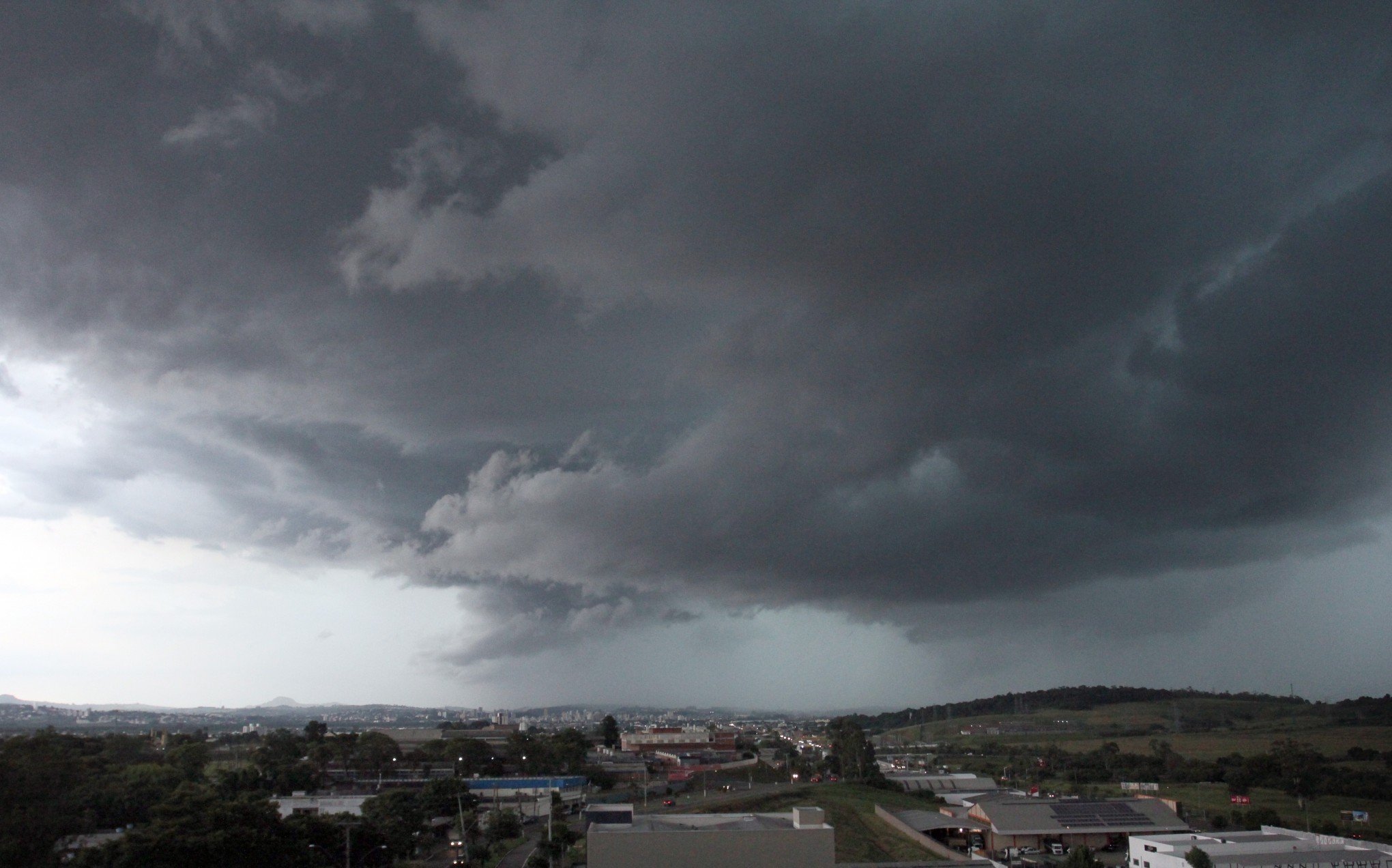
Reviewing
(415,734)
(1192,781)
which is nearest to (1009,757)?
(1192,781)

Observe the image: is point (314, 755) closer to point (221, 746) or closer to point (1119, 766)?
point (221, 746)

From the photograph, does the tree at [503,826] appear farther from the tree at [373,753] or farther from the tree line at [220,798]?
the tree at [373,753]

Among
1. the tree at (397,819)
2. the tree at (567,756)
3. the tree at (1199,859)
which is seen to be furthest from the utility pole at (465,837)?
the tree at (1199,859)

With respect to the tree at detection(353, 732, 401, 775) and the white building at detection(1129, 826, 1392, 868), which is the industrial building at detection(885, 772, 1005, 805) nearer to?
the white building at detection(1129, 826, 1392, 868)

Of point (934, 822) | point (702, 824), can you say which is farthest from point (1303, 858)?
point (702, 824)

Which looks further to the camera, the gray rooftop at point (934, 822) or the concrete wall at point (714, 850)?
the gray rooftop at point (934, 822)

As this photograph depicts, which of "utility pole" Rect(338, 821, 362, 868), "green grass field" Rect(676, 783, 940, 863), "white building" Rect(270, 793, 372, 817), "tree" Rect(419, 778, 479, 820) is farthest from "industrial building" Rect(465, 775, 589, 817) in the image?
"utility pole" Rect(338, 821, 362, 868)
